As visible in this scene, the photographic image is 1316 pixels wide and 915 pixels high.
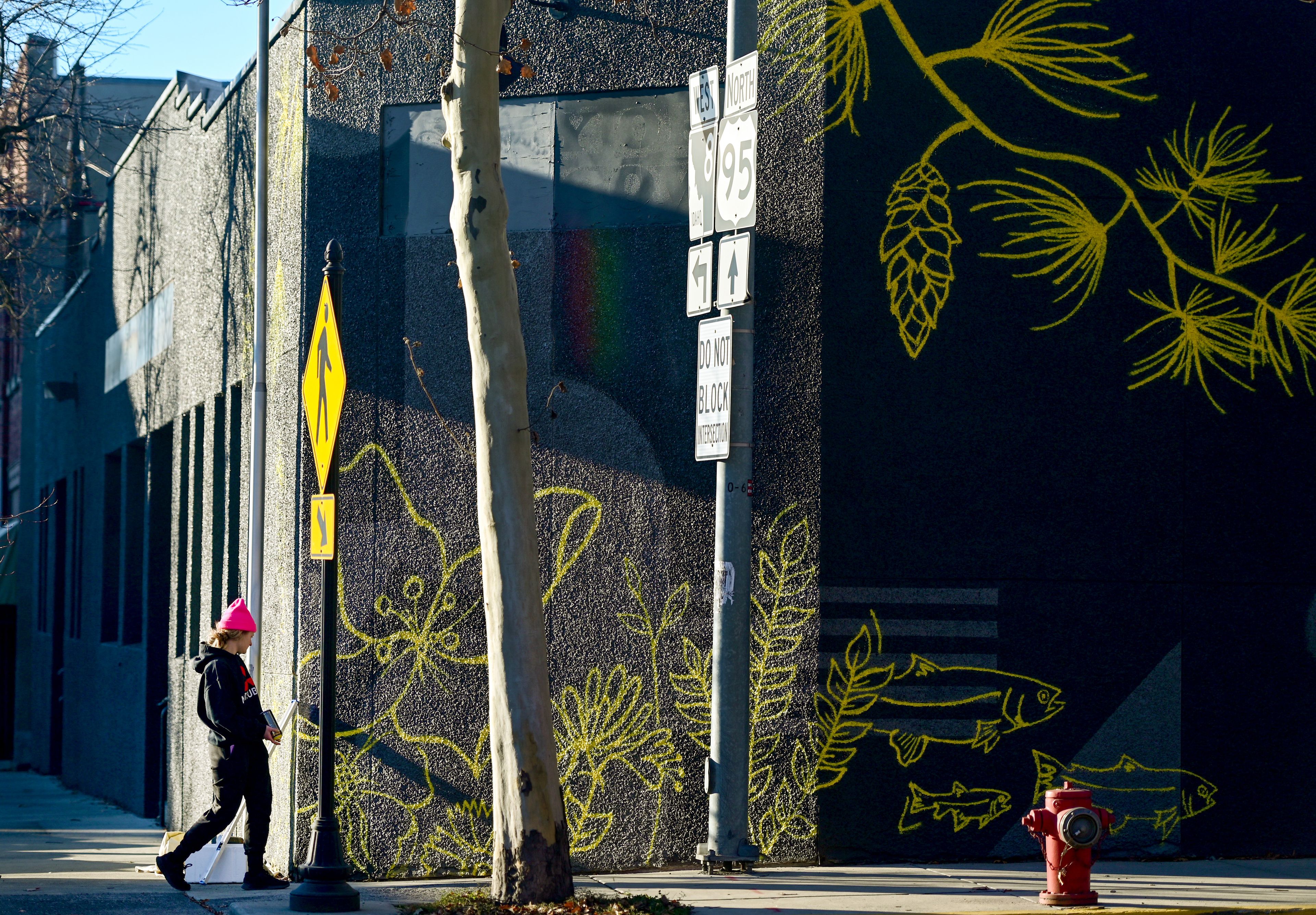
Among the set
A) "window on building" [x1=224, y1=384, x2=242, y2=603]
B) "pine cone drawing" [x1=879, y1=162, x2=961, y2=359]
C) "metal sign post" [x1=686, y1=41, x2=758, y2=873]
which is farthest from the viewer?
"window on building" [x1=224, y1=384, x2=242, y2=603]

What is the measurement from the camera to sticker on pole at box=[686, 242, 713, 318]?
31.8 feet

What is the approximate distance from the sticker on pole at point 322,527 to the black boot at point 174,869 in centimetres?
237

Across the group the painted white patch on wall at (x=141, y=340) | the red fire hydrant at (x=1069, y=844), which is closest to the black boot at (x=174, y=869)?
the red fire hydrant at (x=1069, y=844)

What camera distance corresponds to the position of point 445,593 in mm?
10344

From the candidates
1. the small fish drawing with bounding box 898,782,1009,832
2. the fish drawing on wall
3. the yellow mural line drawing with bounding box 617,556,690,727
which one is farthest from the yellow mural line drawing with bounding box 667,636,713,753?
the fish drawing on wall

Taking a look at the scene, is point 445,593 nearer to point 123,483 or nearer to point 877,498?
point 877,498

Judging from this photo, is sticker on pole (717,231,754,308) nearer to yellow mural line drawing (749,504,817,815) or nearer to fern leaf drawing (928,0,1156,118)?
yellow mural line drawing (749,504,817,815)

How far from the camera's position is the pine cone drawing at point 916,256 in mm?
10422

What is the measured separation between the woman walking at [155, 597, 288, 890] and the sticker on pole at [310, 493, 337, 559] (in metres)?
1.38

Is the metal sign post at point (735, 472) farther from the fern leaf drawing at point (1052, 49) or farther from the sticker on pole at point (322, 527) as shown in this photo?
the sticker on pole at point (322, 527)

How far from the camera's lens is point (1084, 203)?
1059cm

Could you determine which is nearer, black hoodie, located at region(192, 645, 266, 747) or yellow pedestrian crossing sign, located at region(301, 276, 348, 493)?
yellow pedestrian crossing sign, located at region(301, 276, 348, 493)

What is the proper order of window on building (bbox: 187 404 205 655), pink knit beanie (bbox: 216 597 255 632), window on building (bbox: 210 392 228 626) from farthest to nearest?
window on building (bbox: 187 404 205 655), window on building (bbox: 210 392 228 626), pink knit beanie (bbox: 216 597 255 632)

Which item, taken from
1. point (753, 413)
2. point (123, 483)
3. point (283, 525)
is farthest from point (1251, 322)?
point (123, 483)
